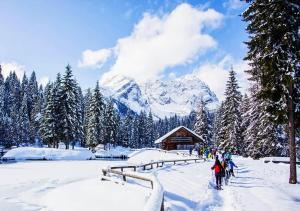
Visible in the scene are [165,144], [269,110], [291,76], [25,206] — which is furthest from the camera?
[165,144]

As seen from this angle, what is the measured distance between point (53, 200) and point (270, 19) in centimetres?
1728

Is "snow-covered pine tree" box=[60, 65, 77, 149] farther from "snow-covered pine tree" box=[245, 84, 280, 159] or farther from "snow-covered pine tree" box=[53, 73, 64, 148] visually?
"snow-covered pine tree" box=[245, 84, 280, 159]

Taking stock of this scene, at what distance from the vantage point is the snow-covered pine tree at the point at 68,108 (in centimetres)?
5634

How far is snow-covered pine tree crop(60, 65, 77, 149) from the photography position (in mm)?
56344

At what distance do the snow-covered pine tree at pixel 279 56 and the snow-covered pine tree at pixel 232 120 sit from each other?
1224 inches

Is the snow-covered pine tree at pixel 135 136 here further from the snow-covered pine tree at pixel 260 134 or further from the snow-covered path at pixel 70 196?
the snow-covered path at pixel 70 196

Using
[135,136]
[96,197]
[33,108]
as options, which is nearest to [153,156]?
[96,197]

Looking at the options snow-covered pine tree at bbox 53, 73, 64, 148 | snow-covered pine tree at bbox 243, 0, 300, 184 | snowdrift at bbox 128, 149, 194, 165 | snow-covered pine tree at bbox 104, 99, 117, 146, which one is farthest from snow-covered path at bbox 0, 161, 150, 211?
snow-covered pine tree at bbox 104, 99, 117, 146

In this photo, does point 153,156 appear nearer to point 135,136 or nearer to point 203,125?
point 203,125

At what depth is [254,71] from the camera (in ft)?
74.4

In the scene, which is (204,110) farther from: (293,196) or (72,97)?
(293,196)

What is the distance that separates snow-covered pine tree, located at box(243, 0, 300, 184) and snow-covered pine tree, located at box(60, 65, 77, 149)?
41.2 m

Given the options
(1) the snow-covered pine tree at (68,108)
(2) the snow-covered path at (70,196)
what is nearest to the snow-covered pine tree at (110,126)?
(1) the snow-covered pine tree at (68,108)

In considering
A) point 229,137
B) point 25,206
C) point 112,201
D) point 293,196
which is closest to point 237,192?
point 293,196
